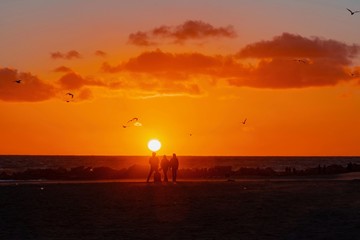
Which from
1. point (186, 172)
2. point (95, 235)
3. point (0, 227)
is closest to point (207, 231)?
point (95, 235)

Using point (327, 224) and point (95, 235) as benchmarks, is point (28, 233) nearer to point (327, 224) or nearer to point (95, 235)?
point (95, 235)

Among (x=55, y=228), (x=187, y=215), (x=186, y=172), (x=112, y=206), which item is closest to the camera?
(x=55, y=228)

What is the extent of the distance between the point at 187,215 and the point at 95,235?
17.6 ft

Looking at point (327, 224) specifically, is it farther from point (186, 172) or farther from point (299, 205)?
point (186, 172)

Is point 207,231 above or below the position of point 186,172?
below

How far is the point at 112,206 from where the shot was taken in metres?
28.8

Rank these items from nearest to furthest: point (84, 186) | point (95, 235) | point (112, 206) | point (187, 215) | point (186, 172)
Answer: point (95, 235)
point (187, 215)
point (112, 206)
point (84, 186)
point (186, 172)

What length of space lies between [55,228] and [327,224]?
9373 mm

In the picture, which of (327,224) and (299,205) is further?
(299,205)

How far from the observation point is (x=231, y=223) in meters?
23.6

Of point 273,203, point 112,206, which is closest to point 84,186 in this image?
point 112,206

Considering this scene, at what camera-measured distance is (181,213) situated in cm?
2619

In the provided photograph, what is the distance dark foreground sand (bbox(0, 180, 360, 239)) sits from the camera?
2153 cm

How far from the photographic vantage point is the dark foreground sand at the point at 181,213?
2153 centimetres
